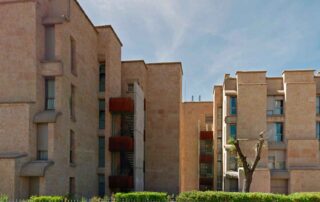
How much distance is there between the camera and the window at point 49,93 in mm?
22891

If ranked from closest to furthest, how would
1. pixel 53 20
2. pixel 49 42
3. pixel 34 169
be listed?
pixel 34 169
pixel 53 20
pixel 49 42

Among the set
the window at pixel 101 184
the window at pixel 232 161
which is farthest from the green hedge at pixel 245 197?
the window at pixel 232 161

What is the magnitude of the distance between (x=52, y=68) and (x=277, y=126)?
23725 millimetres

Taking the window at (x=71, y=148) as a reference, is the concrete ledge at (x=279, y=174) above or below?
below

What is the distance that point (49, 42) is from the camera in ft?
76.6

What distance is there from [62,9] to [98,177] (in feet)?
50.6

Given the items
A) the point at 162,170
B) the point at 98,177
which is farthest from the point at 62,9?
the point at 162,170

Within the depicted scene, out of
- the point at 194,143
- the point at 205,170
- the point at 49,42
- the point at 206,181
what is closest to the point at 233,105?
the point at 194,143

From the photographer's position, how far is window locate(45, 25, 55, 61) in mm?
23156

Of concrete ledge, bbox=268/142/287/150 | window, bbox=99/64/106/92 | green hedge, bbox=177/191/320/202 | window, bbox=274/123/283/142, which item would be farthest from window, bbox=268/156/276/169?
window, bbox=99/64/106/92

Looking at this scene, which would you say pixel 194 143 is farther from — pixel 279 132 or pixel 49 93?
pixel 49 93

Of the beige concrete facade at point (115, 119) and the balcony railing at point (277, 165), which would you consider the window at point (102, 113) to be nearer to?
the beige concrete facade at point (115, 119)

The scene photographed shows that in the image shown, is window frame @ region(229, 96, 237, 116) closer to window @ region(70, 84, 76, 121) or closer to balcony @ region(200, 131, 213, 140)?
balcony @ region(200, 131, 213, 140)

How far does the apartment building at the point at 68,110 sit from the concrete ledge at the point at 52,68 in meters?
0.07
